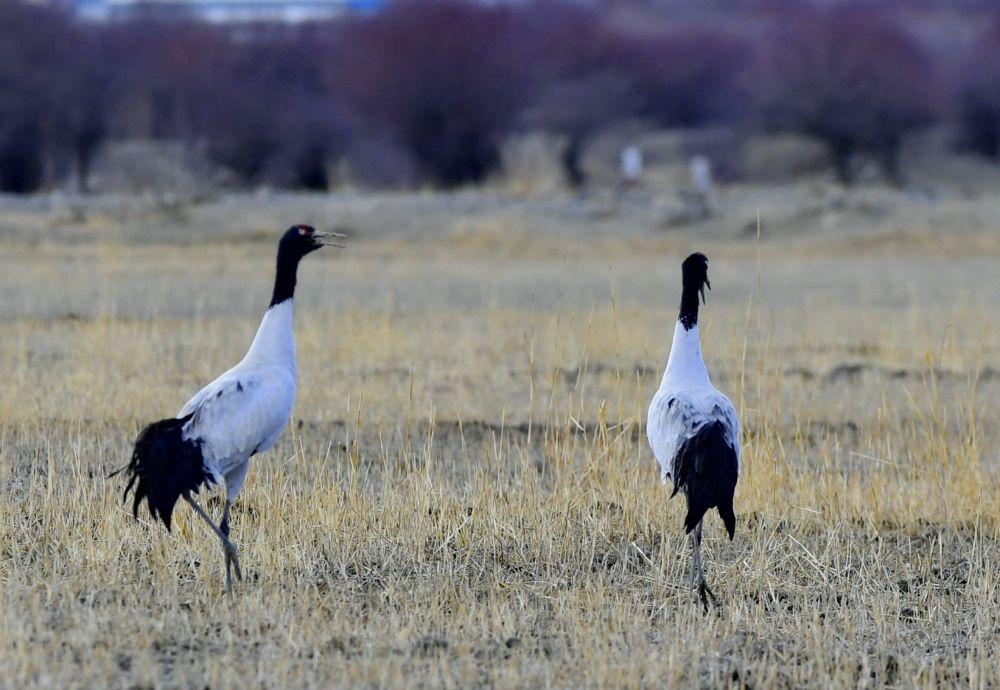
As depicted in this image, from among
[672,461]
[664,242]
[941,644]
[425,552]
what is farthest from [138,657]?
[664,242]

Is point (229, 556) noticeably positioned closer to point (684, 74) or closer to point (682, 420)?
point (682, 420)

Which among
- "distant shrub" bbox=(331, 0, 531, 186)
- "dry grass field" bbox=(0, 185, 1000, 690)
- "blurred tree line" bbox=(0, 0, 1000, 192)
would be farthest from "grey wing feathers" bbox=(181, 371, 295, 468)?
"distant shrub" bbox=(331, 0, 531, 186)

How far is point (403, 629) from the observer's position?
641 centimetres

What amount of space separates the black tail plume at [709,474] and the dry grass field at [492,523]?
415 mm

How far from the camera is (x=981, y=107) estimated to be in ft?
146

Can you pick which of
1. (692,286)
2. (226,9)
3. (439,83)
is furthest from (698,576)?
(226,9)

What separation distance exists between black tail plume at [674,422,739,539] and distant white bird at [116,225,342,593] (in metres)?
1.68

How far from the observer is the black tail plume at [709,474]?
6914 mm

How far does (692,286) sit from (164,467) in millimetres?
2481

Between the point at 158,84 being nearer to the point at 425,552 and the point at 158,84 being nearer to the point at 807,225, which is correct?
the point at 807,225

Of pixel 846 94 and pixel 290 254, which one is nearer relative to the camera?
pixel 290 254

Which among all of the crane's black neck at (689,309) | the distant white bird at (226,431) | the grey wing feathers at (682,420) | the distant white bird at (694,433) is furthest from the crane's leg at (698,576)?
the distant white bird at (226,431)

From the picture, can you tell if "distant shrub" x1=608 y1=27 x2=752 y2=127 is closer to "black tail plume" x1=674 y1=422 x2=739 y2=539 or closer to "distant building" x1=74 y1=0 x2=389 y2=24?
"distant building" x1=74 y1=0 x2=389 y2=24

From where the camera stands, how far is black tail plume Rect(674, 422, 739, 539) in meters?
6.91
